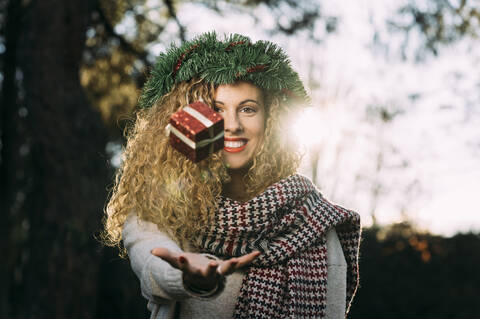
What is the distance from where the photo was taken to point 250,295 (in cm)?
203

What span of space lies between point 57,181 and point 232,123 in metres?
3.54

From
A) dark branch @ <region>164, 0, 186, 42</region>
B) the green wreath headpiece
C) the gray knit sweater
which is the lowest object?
the gray knit sweater

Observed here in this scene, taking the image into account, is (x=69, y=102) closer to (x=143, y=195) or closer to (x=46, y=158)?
(x=46, y=158)

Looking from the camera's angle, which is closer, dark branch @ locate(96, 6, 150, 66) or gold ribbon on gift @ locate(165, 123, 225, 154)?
gold ribbon on gift @ locate(165, 123, 225, 154)

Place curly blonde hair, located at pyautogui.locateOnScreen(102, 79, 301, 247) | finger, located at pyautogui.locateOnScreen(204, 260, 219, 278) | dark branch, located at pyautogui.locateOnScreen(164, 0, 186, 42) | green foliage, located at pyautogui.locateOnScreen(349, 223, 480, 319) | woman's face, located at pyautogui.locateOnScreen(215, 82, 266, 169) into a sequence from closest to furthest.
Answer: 1. finger, located at pyautogui.locateOnScreen(204, 260, 219, 278)
2. curly blonde hair, located at pyautogui.locateOnScreen(102, 79, 301, 247)
3. woman's face, located at pyautogui.locateOnScreen(215, 82, 266, 169)
4. dark branch, located at pyautogui.locateOnScreen(164, 0, 186, 42)
5. green foliage, located at pyautogui.locateOnScreen(349, 223, 480, 319)

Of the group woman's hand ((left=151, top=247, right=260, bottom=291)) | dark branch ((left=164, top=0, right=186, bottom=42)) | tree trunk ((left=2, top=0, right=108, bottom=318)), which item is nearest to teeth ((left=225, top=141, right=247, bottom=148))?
woman's hand ((left=151, top=247, right=260, bottom=291))

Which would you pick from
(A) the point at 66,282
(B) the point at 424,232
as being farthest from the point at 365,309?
(A) the point at 66,282

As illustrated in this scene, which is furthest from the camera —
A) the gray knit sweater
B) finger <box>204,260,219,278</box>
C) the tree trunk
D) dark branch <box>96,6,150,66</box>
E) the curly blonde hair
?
dark branch <box>96,6,150,66</box>

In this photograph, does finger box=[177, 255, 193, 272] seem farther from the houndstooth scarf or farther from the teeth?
the teeth

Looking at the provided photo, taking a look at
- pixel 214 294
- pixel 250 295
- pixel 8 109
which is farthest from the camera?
pixel 8 109

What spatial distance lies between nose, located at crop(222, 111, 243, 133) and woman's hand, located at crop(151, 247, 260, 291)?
748 mm

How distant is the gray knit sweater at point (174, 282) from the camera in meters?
1.66

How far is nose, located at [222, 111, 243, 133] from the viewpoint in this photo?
2127mm

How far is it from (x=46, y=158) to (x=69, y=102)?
0.66m
